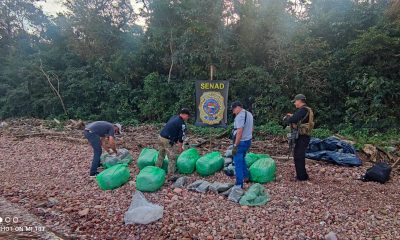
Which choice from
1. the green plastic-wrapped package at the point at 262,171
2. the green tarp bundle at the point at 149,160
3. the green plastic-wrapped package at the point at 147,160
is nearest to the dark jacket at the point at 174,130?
the green tarp bundle at the point at 149,160

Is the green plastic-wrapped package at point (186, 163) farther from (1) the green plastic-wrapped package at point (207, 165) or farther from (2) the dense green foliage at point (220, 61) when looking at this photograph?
(2) the dense green foliage at point (220, 61)

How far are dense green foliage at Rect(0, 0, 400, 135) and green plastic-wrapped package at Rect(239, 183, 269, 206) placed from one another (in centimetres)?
631

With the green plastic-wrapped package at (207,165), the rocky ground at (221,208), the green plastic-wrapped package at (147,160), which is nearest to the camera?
the rocky ground at (221,208)

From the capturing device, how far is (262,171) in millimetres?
5758

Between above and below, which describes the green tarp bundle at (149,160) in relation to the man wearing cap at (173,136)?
below

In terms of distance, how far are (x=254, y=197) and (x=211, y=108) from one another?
3.36m

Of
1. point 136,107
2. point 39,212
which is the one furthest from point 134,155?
point 136,107

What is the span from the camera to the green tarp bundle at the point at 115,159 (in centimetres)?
688

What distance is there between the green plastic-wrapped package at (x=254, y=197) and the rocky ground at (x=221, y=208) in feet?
0.42

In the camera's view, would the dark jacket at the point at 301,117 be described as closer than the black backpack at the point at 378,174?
Yes

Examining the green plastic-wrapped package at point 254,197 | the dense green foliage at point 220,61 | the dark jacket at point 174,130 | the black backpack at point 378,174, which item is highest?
the dense green foliage at point 220,61

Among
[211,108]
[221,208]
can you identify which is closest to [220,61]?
[211,108]

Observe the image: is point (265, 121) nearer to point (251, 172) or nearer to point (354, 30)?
point (354, 30)

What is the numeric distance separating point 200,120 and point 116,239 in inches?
171
